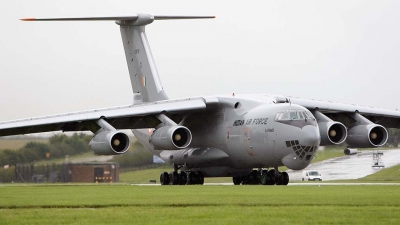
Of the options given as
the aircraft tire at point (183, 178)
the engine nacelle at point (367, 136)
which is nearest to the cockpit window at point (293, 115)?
the engine nacelle at point (367, 136)

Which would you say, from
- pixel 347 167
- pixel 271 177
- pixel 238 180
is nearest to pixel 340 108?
pixel 271 177

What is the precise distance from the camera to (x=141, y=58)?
3097 centimetres

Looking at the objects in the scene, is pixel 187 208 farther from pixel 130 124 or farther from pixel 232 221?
pixel 130 124

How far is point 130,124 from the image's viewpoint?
27.9 meters

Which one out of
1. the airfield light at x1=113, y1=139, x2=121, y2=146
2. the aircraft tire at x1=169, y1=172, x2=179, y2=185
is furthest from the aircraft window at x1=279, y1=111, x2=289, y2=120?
the aircraft tire at x1=169, y1=172, x2=179, y2=185

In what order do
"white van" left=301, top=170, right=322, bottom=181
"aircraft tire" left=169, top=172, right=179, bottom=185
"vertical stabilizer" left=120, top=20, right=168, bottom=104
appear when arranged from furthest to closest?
1. "white van" left=301, top=170, right=322, bottom=181
2. "vertical stabilizer" left=120, top=20, right=168, bottom=104
3. "aircraft tire" left=169, top=172, right=179, bottom=185

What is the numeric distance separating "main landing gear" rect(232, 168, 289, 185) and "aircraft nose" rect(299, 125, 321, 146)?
6.25 ft

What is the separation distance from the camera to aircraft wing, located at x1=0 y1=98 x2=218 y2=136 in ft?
82.0

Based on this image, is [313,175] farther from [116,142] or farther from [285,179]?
[116,142]

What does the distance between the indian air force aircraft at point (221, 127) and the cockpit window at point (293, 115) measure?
3 cm

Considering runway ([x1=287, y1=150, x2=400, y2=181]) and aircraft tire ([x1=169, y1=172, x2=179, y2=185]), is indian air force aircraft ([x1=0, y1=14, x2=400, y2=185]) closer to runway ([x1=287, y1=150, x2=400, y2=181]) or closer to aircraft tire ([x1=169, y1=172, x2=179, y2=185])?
aircraft tire ([x1=169, y1=172, x2=179, y2=185])

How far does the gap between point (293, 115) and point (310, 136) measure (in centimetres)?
87

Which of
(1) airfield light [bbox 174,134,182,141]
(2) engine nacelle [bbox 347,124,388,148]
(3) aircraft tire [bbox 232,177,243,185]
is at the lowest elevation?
(3) aircraft tire [bbox 232,177,243,185]

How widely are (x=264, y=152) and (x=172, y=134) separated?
9.43 feet
